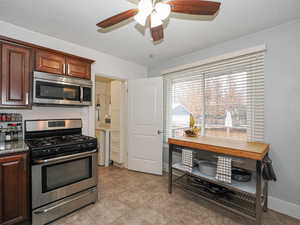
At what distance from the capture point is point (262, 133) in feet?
6.85

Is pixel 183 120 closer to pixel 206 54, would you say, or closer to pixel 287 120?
pixel 206 54

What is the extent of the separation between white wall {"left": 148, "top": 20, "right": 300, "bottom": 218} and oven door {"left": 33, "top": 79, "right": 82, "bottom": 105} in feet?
9.27

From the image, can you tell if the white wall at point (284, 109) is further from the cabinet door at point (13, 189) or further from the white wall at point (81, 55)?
the cabinet door at point (13, 189)

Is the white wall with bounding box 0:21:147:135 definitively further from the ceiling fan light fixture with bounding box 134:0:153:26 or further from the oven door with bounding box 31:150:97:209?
the ceiling fan light fixture with bounding box 134:0:153:26

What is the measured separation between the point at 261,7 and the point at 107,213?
3.10 m

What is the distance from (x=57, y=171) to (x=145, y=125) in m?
1.82

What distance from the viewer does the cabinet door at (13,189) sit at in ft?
4.74

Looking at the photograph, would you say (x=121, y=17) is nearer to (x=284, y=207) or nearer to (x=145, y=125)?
A: (x=145, y=125)

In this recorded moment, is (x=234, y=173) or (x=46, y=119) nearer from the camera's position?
(x=234, y=173)

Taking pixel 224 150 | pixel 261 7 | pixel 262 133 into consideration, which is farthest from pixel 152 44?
pixel 262 133

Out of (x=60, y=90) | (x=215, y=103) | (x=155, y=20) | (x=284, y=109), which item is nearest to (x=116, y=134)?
(x=60, y=90)

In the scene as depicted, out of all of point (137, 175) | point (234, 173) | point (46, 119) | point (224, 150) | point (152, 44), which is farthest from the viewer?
point (137, 175)

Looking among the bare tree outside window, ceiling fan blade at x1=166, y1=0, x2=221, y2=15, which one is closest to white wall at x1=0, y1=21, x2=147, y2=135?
the bare tree outside window

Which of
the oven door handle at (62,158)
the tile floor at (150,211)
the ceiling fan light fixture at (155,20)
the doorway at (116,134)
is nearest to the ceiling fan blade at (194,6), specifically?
the ceiling fan light fixture at (155,20)
